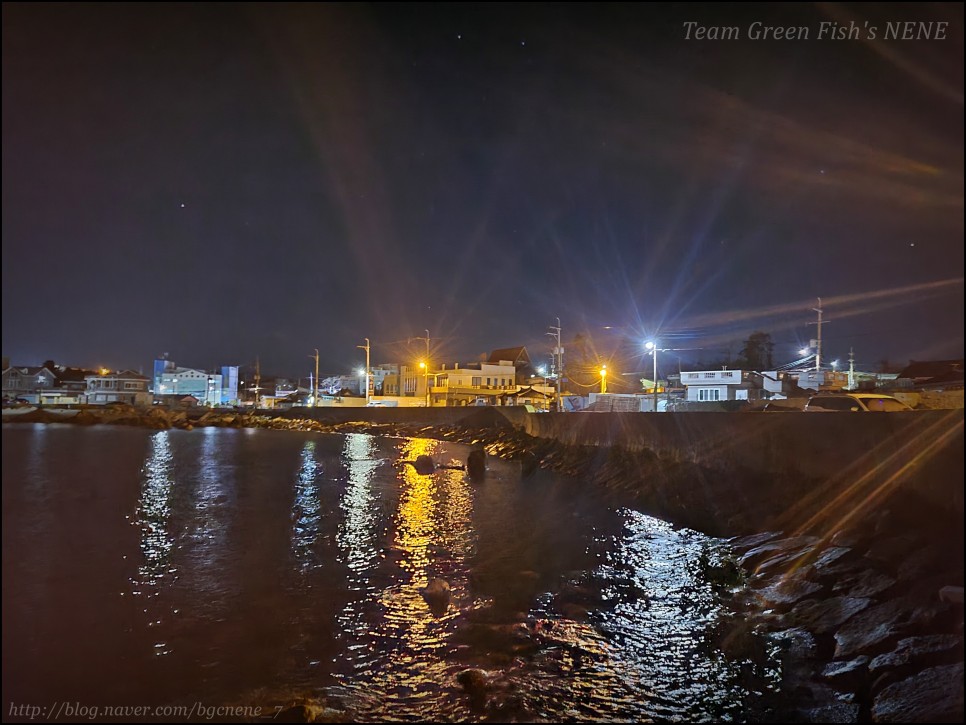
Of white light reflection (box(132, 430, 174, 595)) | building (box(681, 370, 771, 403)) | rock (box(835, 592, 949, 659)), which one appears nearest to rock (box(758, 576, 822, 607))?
rock (box(835, 592, 949, 659))

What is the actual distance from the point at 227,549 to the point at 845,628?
1351 centimetres

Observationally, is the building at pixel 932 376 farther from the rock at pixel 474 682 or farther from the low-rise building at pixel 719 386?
the rock at pixel 474 682

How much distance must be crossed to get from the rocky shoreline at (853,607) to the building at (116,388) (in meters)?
72.5

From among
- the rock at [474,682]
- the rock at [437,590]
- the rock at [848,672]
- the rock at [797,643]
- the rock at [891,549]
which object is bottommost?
the rock at [437,590]

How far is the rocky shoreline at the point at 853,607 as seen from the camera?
20.8ft

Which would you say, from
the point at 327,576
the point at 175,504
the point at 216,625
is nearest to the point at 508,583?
the point at 327,576

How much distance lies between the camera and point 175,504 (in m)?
20.5

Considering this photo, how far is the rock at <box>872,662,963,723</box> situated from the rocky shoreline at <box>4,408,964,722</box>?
11 mm

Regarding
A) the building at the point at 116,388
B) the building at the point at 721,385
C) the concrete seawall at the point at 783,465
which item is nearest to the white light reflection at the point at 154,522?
the concrete seawall at the point at 783,465

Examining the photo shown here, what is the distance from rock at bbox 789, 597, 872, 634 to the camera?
841cm

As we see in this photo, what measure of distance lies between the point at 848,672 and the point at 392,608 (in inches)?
279

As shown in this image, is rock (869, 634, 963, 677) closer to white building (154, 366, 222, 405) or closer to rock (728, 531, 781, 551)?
rock (728, 531, 781, 551)

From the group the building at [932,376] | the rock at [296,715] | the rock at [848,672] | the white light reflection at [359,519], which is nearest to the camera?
the rock at [296,715]

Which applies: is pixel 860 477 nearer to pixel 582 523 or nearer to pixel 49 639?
pixel 582 523
